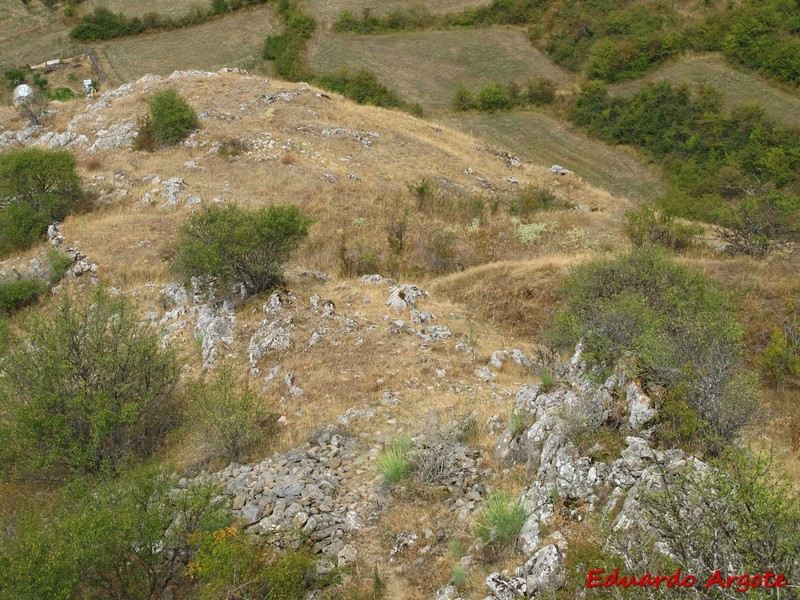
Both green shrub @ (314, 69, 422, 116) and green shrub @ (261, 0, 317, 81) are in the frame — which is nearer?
green shrub @ (314, 69, 422, 116)

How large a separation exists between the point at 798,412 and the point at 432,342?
245 inches

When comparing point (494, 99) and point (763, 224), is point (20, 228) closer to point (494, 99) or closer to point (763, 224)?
point (763, 224)

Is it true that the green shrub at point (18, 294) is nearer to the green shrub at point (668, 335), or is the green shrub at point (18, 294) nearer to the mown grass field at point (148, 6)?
the green shrub at point (668, 335)

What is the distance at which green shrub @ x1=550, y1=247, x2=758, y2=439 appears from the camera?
5.98m

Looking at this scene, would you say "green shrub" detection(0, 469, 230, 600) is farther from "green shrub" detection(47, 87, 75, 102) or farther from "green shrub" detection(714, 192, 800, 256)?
"green shrub" detection(47, 87, 75, 102)

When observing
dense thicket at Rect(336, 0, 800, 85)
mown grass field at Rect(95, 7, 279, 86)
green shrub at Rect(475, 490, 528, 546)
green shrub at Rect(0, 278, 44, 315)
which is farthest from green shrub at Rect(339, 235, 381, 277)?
dense thicket at Rect(336, 0, 800, 85)

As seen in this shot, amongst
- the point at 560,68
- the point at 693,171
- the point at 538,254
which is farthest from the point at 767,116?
the point at 538,254

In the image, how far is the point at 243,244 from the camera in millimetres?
12852

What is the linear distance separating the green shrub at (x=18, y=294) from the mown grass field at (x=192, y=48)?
36.8m

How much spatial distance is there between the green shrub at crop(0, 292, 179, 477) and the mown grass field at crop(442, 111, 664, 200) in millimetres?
30340

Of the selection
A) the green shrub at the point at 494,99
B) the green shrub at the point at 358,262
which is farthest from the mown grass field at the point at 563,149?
the green shrub at the point at 358,262

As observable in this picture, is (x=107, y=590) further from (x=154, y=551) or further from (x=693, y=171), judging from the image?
(x=693, y=171)

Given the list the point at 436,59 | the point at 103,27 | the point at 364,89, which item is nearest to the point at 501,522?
the point at 364,89

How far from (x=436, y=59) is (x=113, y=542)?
51.6 m
